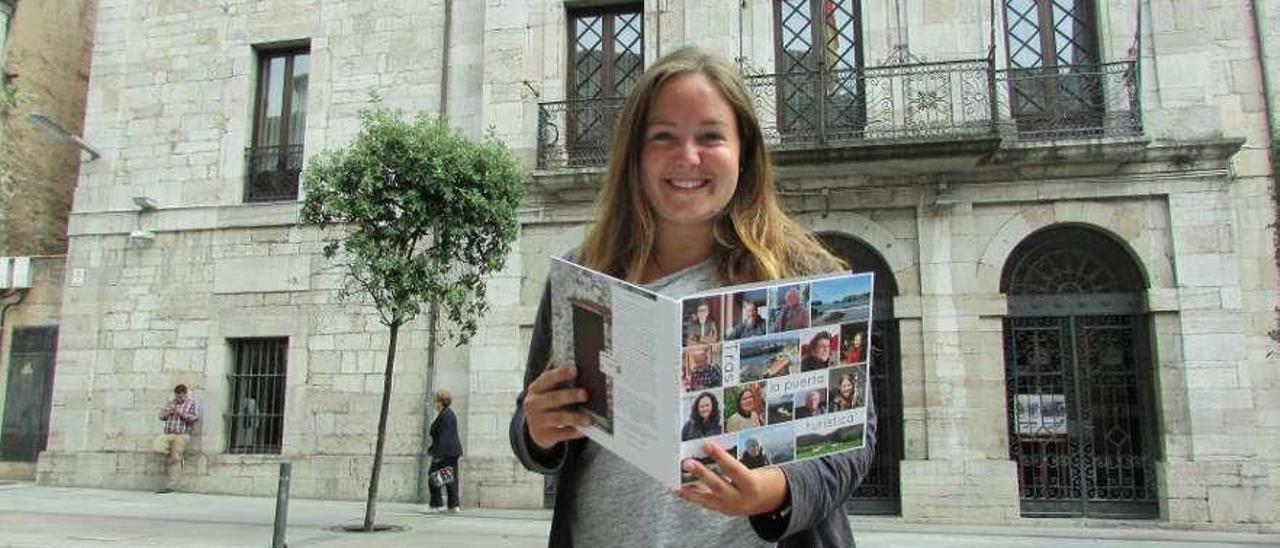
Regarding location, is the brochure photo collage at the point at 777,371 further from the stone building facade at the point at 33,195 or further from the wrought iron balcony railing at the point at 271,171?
the stone building facade at the point at 33,195

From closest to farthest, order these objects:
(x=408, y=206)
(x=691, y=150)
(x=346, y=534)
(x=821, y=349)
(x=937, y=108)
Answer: (x=821, y=349), (x=691, y=150), (x=346, y=534), (x=408, y=206), (x=937, y=108)

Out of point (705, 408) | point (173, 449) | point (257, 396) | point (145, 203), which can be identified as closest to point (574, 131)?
point (257, 396)

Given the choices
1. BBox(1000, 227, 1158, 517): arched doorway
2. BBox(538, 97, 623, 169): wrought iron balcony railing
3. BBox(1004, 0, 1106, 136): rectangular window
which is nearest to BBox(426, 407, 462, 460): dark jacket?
BBox(538, 97, 623, 169): wrought iron balcony railing

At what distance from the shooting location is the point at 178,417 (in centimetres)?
1338

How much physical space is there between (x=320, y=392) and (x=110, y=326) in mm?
4069

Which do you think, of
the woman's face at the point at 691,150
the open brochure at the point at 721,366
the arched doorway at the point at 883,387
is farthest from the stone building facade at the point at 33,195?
the open brochure at the point at 721,366

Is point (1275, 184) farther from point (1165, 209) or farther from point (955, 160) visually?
point (955, 160)

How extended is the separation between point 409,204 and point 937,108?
276 inches

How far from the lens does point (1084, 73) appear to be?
39.1 feet

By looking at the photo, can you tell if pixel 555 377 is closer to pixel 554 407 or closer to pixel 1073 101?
pixel 554 407

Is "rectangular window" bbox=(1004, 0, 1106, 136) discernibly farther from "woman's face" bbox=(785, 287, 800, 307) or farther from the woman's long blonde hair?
"woman's face" bbox=(785, 287, 800, 307)

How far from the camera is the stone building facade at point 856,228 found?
11.3 meters

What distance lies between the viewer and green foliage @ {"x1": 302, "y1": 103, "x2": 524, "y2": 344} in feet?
32.3

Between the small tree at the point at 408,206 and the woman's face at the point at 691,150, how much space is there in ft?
27.7
